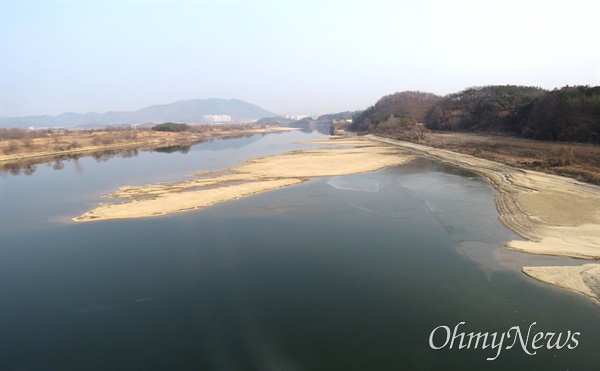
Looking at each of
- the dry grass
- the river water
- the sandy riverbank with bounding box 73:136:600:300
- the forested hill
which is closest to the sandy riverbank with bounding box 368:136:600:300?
the sandy riverbank with bounding box 73:136:600:300

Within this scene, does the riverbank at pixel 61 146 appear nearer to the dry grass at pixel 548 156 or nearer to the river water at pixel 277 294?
the river water at pixel 277 294

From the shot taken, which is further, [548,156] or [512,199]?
[548,156]

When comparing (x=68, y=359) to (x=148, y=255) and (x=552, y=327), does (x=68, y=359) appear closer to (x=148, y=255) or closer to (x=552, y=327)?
(x=148, y=255)

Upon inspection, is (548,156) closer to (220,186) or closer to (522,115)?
(522,115)

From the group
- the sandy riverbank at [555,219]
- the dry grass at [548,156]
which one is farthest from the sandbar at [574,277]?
the dry grass at [548,156]

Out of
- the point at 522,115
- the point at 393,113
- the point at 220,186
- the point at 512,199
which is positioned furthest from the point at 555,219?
the point at 393,113

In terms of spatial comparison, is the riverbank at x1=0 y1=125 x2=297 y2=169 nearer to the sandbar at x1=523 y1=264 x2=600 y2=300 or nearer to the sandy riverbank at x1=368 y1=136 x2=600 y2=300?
the sandy riverbank at x1=368 y1=136 x2=600 y2=300

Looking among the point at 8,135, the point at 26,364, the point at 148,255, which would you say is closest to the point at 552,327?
the point at 26,364

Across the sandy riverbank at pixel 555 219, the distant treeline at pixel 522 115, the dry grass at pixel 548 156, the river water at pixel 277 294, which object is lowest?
the river water at pixel 277 294
